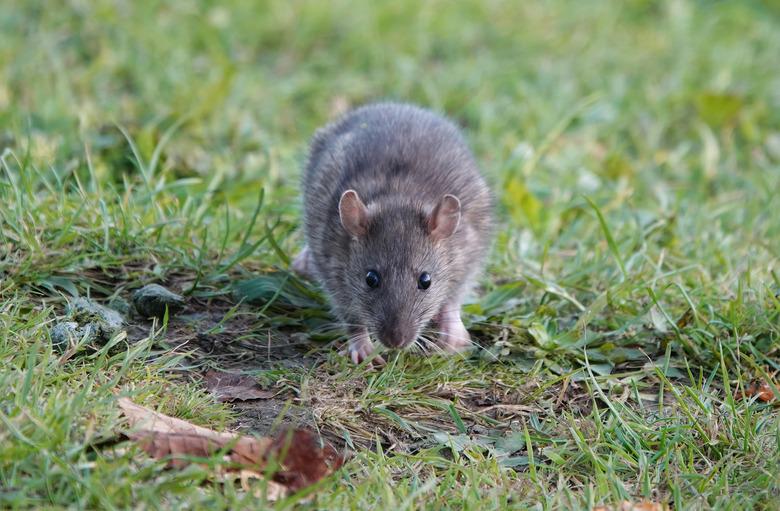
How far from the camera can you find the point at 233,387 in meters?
4.25

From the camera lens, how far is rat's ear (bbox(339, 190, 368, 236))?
474cm

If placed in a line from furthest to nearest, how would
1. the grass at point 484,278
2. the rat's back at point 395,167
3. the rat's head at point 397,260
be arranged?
1. the rat's back at point 395,167
2. the rat's head at point 397,260
3. the grass at point 484,278

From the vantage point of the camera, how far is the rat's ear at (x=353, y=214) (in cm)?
474

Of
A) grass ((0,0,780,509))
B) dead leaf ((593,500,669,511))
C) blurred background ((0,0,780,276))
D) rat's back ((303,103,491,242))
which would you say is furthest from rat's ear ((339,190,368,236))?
dead leaf ((593,500,669,511))

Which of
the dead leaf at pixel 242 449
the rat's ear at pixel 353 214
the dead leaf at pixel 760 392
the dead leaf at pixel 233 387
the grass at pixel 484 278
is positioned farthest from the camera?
the rat's ear at pixel 353 214

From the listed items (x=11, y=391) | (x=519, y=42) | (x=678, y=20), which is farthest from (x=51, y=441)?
(x=678, y=20)

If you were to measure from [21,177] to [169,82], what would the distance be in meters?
2.78

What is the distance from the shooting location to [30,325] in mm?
4043

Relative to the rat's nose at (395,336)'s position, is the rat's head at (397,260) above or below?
above

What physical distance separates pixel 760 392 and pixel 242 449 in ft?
7.77

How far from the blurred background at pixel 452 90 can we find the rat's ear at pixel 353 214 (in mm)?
1274

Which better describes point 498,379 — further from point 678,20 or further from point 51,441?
point 678,20

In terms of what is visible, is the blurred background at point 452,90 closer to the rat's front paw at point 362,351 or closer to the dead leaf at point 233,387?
the rat's front paw at point 362,351

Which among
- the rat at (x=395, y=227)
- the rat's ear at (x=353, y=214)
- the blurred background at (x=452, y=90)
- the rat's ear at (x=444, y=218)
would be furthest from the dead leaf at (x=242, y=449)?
the blurred background at (x=452, y=90)
